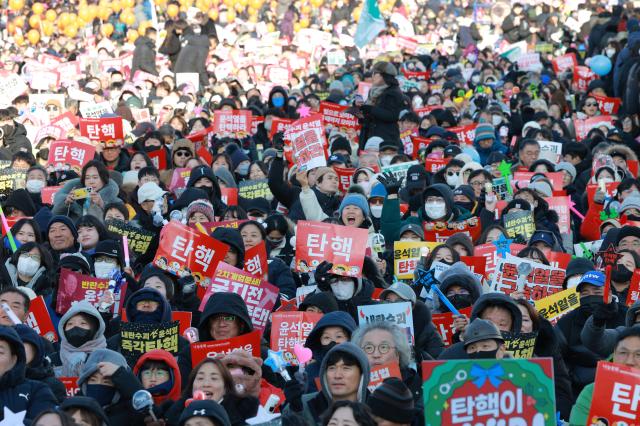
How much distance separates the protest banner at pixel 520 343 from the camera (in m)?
8.55

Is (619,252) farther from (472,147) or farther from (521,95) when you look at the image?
(521,95)

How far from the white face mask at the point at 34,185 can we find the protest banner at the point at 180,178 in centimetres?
118

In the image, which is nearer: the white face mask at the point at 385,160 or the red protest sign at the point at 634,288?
the red protest sign at the point at 634,288

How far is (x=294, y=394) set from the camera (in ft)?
25.3

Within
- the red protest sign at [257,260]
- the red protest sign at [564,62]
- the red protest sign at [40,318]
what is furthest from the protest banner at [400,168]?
the red protest sign at [564,62]

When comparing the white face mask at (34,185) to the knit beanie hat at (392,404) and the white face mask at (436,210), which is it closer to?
the white face mask at (436,210)

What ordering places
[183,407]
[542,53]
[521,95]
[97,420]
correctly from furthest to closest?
[542,53]
[521,95]
[183,407]
[97,420]

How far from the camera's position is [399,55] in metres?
26.2

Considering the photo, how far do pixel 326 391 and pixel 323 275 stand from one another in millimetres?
2594

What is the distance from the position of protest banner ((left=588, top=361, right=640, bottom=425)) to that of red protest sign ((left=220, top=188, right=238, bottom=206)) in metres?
6.75

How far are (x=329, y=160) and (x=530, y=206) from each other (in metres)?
2.61

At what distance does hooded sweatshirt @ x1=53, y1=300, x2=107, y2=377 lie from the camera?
348 inches

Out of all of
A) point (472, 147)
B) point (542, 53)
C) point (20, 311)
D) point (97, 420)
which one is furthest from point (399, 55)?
point (97, 420)

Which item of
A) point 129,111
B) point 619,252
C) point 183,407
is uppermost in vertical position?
point 129,111
